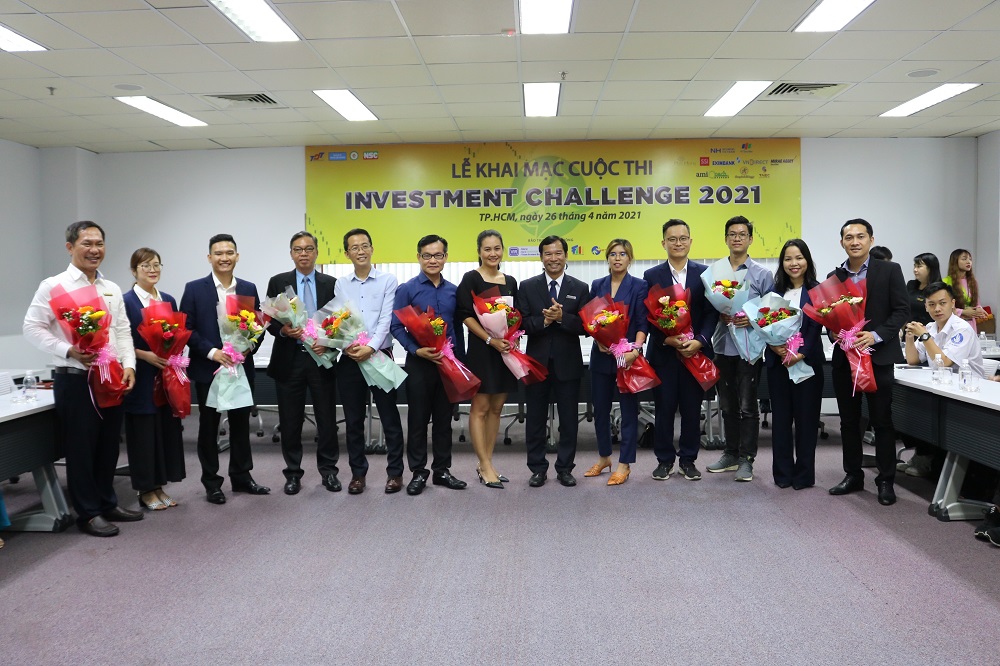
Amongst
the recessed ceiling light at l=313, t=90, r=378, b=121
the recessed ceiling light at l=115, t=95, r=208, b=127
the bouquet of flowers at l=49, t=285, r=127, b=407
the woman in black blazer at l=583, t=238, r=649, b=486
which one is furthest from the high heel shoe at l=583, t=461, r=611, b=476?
the recessed ceiling light at l=115, t=95, r=208, b=127

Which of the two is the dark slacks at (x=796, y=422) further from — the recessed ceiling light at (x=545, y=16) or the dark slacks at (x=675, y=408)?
the recessed ceiling light at (x=545, y=16)

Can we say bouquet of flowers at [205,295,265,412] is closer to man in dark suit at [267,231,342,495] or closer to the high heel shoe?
man in dark suit at [267,231,342,495]

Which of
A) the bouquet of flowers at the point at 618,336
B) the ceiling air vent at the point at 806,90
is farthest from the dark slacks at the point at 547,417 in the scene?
the ceiling air vent at the point at 806,90

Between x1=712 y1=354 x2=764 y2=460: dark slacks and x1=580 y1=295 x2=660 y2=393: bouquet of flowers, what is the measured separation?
609mm

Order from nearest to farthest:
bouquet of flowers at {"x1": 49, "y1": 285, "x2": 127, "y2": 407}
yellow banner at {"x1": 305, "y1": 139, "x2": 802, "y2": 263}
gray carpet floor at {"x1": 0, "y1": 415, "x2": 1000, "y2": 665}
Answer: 1. gray carpet floor at {"x1": 0, "y1": 415, "x2": 1000, "y2": 665}
2. bouquet of flowers at {"x1": 49, "y1": 285, "x2": 127, "y2": 407}
3. yellow banner at {"x1": 305, "y1": 139, "x2": 802, "y2": 263}

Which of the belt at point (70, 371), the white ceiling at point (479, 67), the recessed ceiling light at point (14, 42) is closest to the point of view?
the belt at point (70, 371)

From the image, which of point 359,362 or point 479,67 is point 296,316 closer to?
point 359,362

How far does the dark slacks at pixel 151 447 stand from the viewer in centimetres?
398

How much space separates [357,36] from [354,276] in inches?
73.2

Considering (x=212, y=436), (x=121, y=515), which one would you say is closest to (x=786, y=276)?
(x=212, y=436)

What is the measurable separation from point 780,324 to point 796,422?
69 centimetres

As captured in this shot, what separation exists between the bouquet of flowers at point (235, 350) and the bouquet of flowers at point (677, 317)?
2424mm

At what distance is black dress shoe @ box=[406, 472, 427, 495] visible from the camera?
14.0 ft

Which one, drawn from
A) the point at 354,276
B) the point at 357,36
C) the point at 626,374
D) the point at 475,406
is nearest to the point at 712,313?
the point at 626,374
